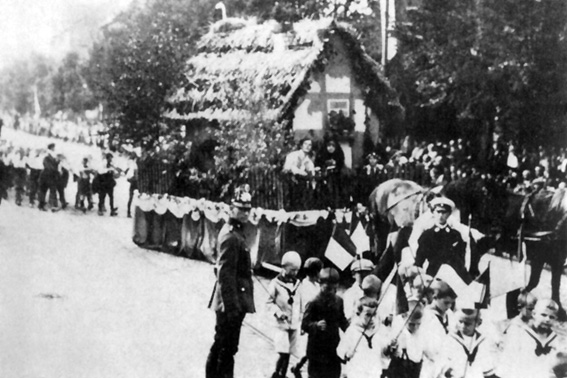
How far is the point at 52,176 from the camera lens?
1201 cm

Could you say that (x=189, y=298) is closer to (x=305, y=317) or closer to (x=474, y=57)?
(x=305, y=317)

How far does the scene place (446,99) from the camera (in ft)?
31.3

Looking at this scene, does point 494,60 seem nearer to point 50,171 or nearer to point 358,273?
point 358,273

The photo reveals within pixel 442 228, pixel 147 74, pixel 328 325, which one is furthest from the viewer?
pixel 147 74

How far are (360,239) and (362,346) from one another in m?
1.81

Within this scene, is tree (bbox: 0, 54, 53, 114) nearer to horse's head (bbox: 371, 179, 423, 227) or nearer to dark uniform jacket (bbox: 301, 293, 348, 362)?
dark uniform jacket (bbox: 301, 293, 348, 362)

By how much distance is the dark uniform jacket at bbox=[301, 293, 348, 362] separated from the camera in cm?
575

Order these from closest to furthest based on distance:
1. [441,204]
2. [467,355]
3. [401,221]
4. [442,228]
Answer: [467,355] → [442,228] → [441,204] → [401,221]

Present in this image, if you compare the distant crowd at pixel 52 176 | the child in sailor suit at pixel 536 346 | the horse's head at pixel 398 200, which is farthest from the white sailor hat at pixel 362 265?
the distant crowd at pixel 52 176

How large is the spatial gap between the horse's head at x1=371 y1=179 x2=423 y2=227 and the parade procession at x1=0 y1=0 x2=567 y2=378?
0.08 feet

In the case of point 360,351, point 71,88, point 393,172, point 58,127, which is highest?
point 71,88

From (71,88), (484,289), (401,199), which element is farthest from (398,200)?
(71,88)

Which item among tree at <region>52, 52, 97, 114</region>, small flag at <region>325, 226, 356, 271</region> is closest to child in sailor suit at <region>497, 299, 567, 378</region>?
small flag at <region>325, 226, 356, 271</region>

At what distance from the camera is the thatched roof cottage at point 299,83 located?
354 inches
